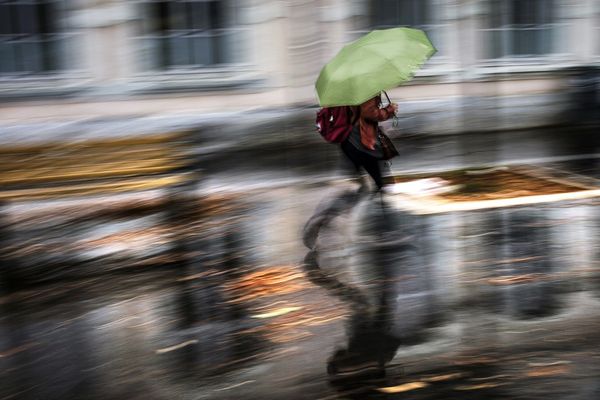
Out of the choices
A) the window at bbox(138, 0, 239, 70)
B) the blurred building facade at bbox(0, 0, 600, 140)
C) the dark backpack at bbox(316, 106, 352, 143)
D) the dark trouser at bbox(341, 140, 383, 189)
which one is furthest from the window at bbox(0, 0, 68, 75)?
the dark trouser at bbox(341, 140, 383, 189)

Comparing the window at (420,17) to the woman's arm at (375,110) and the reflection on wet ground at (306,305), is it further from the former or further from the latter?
the woman's arm at (375,110)

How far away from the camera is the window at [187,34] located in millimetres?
12227

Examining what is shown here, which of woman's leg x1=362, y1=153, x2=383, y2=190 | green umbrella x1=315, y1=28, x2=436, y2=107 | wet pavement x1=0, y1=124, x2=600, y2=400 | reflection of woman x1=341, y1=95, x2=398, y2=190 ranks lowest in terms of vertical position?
wet pavement x1=0, y1=124, x2=600, y2=400

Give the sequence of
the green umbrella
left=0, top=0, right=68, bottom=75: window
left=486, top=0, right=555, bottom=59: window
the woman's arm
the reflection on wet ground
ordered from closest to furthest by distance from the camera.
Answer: the reflection on wet ground → the green umbrella → the woman's arm → left=0, top=0, right=68, bottom=75: window → left=486, top=0, right=555, bottom=59: window

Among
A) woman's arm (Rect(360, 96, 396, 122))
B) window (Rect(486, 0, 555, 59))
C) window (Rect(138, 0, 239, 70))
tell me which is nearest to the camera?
woman's arm (Rect(360, 96, 396, 122))

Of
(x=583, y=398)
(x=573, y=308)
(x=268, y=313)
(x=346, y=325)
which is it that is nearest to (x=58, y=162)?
(x=268, y=313)

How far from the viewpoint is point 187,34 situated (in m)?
12.4

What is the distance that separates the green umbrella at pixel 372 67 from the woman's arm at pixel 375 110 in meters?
0.41

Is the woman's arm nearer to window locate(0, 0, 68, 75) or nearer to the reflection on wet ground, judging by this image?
the reflection on wet ground

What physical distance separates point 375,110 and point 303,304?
2.27 meters

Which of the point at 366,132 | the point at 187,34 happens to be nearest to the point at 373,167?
the point at 366,132

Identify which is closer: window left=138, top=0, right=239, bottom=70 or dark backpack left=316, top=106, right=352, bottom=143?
dark backpack left=316, top=106, right=352, bottom=143

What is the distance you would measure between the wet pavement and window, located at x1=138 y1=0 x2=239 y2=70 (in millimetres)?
4612

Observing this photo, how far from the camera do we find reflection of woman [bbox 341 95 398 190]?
22.8 feet
